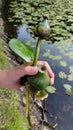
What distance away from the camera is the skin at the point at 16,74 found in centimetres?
104

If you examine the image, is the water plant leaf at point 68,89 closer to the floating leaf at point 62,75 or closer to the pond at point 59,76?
the pond at point 59,76

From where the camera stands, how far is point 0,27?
6398mm

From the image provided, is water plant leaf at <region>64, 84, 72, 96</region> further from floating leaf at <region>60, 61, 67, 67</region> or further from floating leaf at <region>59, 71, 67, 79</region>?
floating leaf at <region>60, 61, 67, 67</region>

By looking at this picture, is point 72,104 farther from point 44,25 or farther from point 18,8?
point 18,8

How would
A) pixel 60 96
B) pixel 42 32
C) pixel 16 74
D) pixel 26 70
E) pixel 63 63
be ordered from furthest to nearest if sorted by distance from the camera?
pixel 63 63
pixel 60 96
pixel 16 74
pixel 26 70
pixel 42 32

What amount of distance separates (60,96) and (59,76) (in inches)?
19.4

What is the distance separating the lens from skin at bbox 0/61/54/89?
1042 mm

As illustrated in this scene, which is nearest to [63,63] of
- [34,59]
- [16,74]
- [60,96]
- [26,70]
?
[60,96]

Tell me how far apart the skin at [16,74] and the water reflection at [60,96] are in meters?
2.16

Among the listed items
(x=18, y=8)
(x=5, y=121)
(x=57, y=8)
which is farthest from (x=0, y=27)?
(x=5, y=121)

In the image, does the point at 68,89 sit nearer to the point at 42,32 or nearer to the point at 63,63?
the point at 63,63

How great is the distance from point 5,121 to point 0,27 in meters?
3.96

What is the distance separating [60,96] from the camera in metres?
4.13

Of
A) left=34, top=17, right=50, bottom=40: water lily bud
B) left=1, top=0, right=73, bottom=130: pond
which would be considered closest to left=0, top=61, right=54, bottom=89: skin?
left=34, top=17, right=50, bottom=40: water lily bud
